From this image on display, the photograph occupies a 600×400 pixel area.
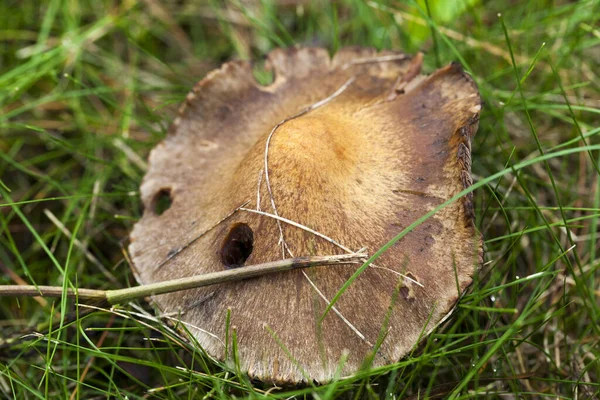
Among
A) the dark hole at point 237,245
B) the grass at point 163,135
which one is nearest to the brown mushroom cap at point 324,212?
the dark hole at point 237,245

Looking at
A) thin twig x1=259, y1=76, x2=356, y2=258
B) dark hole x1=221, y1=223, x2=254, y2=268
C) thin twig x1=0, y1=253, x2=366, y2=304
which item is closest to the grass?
thin twig x1=0, y1=253, x2=366, y2=304

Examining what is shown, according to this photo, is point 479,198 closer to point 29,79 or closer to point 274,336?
point 274,336

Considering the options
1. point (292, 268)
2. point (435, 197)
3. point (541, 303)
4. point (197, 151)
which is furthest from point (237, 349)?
point (541, 303)

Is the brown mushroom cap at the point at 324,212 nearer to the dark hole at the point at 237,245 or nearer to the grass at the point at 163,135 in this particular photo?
the dark hole at the point at 237,245

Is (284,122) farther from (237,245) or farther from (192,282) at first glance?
(192,282)

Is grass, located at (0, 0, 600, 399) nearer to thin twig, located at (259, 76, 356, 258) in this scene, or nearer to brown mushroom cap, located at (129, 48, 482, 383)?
brown mushroom cap, located at (129, 48, 482, 383)

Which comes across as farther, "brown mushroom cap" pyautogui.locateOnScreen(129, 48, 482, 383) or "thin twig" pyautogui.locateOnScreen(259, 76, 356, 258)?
"thin twig" pyautogui.locateOnScreen(259, 76, 356, 258)

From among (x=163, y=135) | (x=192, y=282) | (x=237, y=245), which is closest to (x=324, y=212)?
(x=237, y=245)
